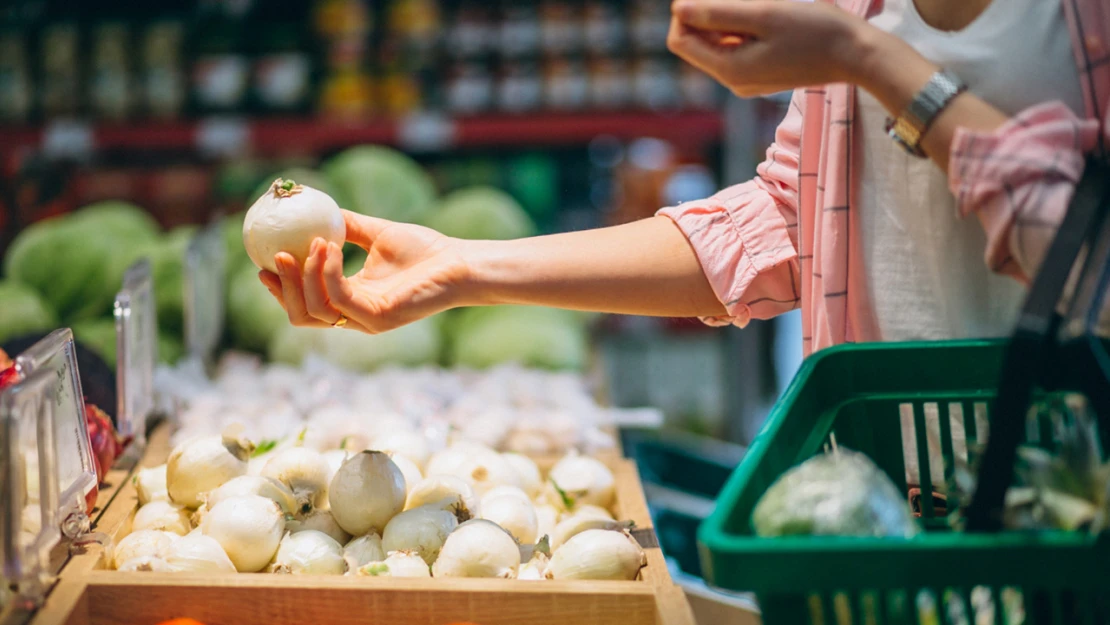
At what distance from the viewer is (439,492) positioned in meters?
1.29

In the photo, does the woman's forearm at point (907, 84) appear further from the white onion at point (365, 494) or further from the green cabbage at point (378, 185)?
the green cabbage at point (378, 185)

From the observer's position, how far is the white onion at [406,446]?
1491mm

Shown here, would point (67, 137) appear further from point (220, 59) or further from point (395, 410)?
point (395, 410)

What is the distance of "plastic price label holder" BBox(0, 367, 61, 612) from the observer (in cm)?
95

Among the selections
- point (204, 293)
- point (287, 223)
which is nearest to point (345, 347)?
point (204, 293)

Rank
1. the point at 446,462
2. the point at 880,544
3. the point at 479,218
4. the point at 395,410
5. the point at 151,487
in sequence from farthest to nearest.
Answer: the point at 479,218, the point at 395,410, the point at 446,462, the point at 151,487, the point at 880,544

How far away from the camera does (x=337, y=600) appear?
1086 millimetres

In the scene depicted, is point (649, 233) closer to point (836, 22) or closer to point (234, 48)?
point (836, 22)

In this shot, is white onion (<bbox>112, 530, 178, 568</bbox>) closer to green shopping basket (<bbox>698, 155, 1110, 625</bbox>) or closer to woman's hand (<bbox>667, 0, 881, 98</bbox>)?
green shopping basket (<bbox>698, 155, 1110, 625</bbox>)

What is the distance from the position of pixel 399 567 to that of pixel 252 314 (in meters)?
1.60

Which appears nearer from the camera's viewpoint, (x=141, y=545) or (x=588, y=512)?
(x=141, y=545)

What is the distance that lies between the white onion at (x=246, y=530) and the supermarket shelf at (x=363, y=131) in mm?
2278

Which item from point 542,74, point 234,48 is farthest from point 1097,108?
point 234,48

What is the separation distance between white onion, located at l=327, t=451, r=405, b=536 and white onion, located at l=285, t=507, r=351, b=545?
13 millimetres
